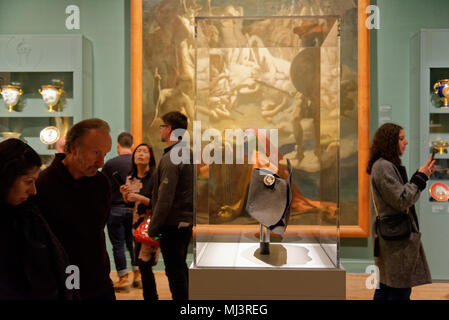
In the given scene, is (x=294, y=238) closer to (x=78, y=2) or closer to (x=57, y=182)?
(x=57, y=182)

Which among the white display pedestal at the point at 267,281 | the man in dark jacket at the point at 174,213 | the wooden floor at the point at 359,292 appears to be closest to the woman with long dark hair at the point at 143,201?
the man in dark jacket at the point at 174,213

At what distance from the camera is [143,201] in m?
3.58

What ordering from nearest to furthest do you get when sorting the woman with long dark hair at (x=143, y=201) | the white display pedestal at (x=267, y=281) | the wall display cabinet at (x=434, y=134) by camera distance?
1. the white display pedestal at (x=267, y=281)
2. the woman with long dark hair at (x=143, y=201)
3. the wall display cabinet at (x=434, y=134)

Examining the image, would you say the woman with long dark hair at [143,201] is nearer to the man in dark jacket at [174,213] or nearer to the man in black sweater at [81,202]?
the man in dark jacket at [174,213]

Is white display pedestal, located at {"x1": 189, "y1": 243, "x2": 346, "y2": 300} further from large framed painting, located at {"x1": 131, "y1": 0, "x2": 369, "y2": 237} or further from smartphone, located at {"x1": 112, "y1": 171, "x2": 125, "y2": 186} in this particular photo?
smartphone, located at {"x1": 112, "y1": 171, "x2": 125, "y2": 186}

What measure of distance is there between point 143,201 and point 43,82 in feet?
8.70

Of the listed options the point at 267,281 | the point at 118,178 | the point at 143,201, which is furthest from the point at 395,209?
the point at 118,178

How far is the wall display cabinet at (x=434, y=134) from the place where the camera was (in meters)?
4.72

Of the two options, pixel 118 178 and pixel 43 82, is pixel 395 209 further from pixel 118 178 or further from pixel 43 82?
pixel 43 82

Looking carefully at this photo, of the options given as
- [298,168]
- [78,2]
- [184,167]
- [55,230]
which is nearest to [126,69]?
[78,2]

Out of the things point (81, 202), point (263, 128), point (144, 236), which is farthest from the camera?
point (144, 236)

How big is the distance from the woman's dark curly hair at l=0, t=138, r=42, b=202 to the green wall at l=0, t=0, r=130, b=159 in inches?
150

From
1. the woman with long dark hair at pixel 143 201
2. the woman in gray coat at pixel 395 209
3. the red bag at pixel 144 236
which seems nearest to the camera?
the woman in gray coat at pixel 395 209
